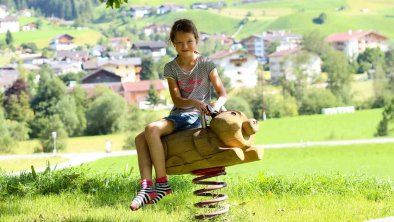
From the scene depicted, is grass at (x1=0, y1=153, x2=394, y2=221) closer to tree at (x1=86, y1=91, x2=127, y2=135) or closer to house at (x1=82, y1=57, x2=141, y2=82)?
tree at (x1=86, y1=91, x2=127, y2=135)

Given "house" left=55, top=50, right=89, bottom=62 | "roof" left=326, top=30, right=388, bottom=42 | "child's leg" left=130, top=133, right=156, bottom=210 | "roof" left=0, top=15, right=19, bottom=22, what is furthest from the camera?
"roof" left=0, top=15, right=19, bottom=22

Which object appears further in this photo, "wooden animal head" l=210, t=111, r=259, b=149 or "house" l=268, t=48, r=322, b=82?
"house" l=268, t=48, r=322, b=82

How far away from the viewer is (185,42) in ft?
17.8

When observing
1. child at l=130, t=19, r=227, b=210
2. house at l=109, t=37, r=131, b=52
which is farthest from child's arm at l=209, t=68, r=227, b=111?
house at l=109, t=37, r=131, b=52

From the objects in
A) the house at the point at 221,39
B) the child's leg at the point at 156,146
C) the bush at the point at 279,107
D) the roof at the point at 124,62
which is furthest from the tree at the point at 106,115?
the house at the point at 221,39

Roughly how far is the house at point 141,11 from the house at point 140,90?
7002 cm

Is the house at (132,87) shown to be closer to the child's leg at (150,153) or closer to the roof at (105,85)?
the roof at (105,85)

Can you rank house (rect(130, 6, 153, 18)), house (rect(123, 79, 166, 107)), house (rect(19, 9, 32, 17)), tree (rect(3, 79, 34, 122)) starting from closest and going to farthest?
tree (rect(3, 79, 34, 122)), house (rect(123, 79, 166, 107)), house (rect(19, 9, 32, 17)), house (rect(130, 6, 153, 18))

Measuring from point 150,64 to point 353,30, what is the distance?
38.1 metres

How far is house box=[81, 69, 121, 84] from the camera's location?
89125 millimetres

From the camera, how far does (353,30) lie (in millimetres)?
120750

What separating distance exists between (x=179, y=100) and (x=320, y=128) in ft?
173

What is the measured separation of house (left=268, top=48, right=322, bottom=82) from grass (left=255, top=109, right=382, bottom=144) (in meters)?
12.8

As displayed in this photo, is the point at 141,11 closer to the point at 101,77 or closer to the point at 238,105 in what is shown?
the point at 101,77
